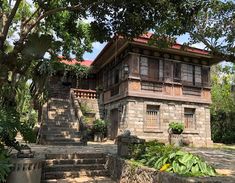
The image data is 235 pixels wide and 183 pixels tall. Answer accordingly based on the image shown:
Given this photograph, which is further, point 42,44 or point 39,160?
point 42,44

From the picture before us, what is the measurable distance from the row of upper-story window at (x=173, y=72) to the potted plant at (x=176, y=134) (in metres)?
3.13

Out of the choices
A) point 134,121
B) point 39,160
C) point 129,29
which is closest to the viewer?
point 39,160

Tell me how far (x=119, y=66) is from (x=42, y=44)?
1106 cm

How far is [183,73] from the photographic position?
19188mm

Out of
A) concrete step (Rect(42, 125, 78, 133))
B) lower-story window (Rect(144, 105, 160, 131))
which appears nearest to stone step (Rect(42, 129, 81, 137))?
concrete step (Rect(42, 125, 78, 133))

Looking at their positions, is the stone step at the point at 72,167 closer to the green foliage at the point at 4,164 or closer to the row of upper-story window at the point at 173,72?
the green foliage at the point at 4,164

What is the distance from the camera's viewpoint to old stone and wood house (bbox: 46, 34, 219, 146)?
17234 millimetres

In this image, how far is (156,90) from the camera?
17984 mm

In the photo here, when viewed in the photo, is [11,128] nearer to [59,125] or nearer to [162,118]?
[59,125]

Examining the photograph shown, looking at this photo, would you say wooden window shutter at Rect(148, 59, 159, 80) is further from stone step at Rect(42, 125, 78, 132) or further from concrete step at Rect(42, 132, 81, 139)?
concrete step at Rect(42, 132, 81, 139)

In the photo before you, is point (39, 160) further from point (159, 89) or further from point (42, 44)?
point (159, 89)

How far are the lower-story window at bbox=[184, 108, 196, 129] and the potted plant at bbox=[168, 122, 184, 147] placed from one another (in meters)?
1.61

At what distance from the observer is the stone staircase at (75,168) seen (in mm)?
8422

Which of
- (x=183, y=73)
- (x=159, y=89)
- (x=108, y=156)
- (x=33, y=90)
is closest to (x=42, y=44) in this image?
(x=33, y=90)
